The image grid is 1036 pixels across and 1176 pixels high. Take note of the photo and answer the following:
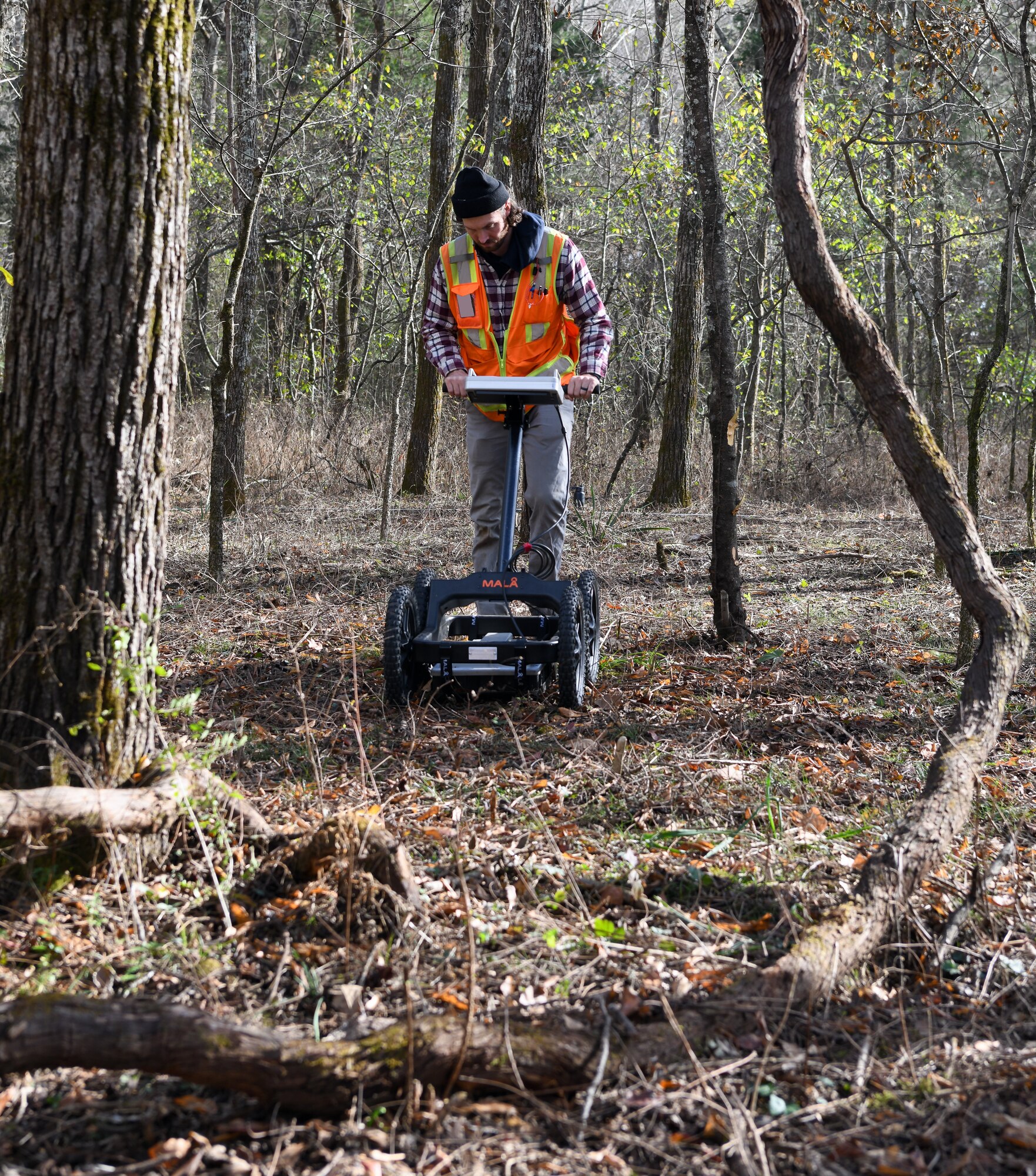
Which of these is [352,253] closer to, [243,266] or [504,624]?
[243,266]

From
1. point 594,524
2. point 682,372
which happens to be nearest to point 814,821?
point 594,524

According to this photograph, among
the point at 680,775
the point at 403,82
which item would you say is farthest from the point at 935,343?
the point at 403,82

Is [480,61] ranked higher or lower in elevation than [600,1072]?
higher

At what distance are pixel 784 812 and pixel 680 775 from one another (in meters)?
0.44

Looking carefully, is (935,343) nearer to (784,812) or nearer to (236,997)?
(784,812)

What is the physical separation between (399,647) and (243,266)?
6027mm

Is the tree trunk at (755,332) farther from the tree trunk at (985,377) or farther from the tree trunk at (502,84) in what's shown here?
the tree trunk at (985,377)

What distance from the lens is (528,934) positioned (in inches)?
104

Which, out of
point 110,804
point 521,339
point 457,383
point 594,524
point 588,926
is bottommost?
point 588,926

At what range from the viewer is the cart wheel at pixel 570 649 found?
14.7 ft

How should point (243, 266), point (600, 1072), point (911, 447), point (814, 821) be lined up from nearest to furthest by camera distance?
point (600, 1072), point (814, 821), point (911, 447), point (243, 266)

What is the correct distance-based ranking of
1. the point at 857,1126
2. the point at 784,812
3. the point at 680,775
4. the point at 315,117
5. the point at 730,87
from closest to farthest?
the point at 857,1126
the point at 784,812
the point at 680,775
the point at 315,117
the point at 730,87

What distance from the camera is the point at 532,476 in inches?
203

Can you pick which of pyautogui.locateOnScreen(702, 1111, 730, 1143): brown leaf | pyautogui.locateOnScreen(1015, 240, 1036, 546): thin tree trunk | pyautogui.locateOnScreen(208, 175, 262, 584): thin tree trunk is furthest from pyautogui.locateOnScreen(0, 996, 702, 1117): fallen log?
pyautogui.locateOnScreen(1015, 240, 1036, 546): thin tree trunk
